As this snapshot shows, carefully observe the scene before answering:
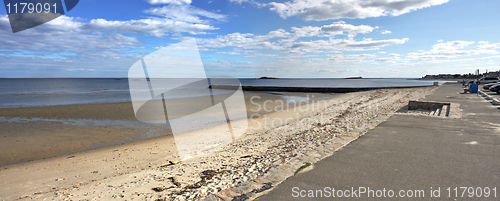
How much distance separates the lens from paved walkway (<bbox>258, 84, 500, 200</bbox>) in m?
A: 3.15

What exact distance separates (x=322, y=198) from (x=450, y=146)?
12.8ft

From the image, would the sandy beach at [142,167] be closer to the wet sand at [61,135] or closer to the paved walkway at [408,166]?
the wet sand at [61,135]

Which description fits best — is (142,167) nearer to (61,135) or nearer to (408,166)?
(408,166)

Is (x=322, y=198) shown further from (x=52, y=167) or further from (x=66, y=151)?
(x=66, y=151)

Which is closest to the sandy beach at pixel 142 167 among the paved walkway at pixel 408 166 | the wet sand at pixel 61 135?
the wet sand at pixel 61 135

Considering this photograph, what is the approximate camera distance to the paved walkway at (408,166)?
3146 mm

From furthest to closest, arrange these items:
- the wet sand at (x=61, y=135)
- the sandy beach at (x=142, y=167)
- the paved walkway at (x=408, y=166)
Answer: the wet sand at (x=61, y=135), the sandy beach at (x=142, y=167), the paved walkway at (x=408, y=166)

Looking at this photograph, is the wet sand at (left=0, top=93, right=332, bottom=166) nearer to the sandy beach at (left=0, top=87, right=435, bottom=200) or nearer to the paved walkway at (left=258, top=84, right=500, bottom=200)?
the sandy beach at (left=0, top=87, right=435, bottom=200)

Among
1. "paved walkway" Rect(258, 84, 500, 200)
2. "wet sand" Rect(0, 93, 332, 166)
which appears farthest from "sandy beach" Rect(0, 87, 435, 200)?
"paved walkway" Rect(258, 84, 500, 200)

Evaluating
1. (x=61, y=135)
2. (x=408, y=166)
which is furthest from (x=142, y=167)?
(x=61, y=135)

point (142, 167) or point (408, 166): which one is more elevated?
point (408, 166)

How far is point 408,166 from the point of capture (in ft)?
12.8

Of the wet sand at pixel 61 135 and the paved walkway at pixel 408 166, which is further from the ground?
the paved walkway at pixel 408 166

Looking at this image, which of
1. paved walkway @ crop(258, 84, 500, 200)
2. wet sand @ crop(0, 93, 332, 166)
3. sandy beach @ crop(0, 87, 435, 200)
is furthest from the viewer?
wet sand @ crop(0, 93, 332, 166)
